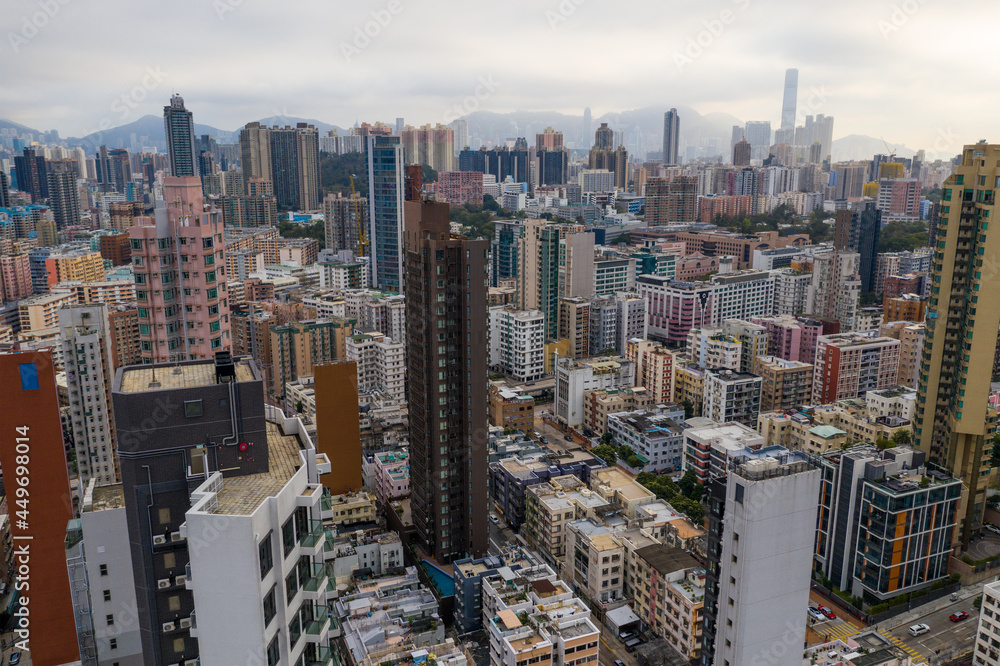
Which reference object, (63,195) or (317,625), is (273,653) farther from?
(63,195)

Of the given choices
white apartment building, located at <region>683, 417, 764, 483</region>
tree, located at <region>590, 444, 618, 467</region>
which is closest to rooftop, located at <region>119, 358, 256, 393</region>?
white apartment building, located at <region>683, 417, 764, 483</region>

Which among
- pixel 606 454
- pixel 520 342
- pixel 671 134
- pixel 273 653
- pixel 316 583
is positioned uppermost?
pixel 671 134

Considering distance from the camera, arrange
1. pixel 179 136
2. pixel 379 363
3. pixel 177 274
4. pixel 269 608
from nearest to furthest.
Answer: pixel 269 608 < pixel 177 274 < pixel 379 363 < pixel 179 136

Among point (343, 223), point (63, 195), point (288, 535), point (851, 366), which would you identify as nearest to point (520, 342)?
point (851, 366)

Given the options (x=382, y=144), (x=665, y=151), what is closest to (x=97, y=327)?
(x=382, y=144)

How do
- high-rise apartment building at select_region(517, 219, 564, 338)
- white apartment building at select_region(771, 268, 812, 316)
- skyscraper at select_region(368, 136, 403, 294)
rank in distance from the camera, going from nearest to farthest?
1. high-rise apartment building at select_region(517, 219, 564, 338)
2. white apartment building at select_region(771, 268, 812, 316)
3. skyscraper at select_region(368, 136, 403, 294)

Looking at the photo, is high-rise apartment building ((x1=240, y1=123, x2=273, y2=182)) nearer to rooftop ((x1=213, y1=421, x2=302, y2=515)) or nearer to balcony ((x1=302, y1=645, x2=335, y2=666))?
rooftop ((x1=213, y1=421, x2=302, y2=515))
